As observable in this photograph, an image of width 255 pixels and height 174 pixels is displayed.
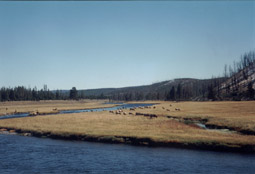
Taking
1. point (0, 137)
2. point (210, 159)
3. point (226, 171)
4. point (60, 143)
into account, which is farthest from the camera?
point (0, 137)

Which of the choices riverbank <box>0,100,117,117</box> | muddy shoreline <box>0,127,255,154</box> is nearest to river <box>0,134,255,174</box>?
muddy shoreline <box>0,127,255,154</box>

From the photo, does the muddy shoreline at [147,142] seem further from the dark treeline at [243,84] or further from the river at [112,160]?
the dark treeline at [243,84]

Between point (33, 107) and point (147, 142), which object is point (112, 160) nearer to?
point (147, 142)

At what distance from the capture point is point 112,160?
81.4 ft

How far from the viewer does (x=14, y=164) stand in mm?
23578

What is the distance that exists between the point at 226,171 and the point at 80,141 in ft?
69.1

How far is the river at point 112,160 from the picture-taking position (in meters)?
21.8

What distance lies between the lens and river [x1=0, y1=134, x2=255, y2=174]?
21750mm

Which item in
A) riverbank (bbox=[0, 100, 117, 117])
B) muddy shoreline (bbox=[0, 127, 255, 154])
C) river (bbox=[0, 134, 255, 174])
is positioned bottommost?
river (bbox=[0, 134, 255, 174])

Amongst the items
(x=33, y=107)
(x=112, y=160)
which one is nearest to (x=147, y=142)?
(x=112, y=160)

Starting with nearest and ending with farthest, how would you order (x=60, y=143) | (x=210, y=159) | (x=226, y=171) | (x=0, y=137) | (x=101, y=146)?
(x=226, y=171) → (x=210, y=159) → (x=101, y=146) → (x=60, y=143) → (x=0, y=137)

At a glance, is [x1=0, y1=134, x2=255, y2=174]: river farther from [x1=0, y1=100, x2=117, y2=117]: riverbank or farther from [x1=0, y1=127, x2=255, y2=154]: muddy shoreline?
[x1=0, y1=100, x2=117, y2=117]: riverbank

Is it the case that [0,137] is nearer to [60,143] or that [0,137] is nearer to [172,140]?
[60,143]

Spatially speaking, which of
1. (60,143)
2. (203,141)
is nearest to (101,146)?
(60,143)
